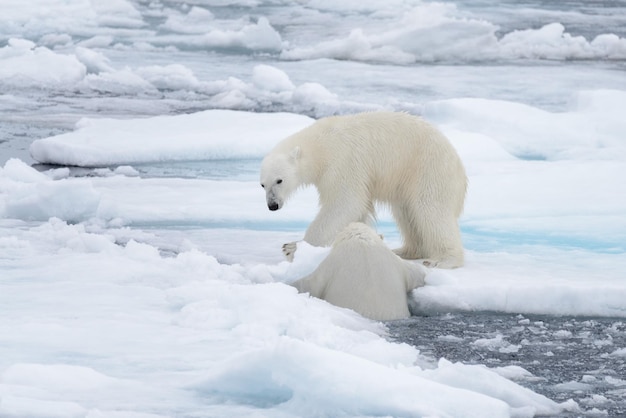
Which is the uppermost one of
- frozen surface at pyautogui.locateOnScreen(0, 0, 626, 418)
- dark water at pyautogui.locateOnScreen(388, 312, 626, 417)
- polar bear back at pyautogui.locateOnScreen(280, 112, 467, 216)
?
polar bear back at pyautogui.locateOnScreen(280, 112, 467, 216)

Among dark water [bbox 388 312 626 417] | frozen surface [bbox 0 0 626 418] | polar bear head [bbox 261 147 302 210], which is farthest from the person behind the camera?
polar bear head [bbox 261 147 302 210]

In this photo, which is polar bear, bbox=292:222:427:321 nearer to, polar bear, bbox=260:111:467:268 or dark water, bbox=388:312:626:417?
dark water, bbox=388:312:626:417

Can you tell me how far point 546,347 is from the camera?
13.1 ft

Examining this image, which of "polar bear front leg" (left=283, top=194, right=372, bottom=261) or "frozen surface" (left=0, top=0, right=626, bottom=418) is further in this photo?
"polar bear front leg" (left=283, top=194, right=372, bottom=261)

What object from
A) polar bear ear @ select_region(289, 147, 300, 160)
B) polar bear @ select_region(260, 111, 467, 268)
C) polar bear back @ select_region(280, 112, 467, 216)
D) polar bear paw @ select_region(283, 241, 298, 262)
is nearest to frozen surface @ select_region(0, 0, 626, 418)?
polar bear paw @ select_region(283, 241, 298, 262)

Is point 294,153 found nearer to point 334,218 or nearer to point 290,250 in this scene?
point 334,218

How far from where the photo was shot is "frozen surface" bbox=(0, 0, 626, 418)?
3.22 meters

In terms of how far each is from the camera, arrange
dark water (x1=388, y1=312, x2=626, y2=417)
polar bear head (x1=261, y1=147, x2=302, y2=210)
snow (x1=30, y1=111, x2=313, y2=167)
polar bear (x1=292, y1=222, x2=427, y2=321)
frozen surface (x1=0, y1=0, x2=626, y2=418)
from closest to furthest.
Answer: frozen surface (x1=0, y1=0, x2=626, y2=418) → dark water (x1=388, y1=312, x2=626, y2=417) → polar bear (x1=292, y1=222, x2=427, y2=321) → polar bear head (x1=261, y1=147, x2=302, y2=210) → snow (x1=30, y1=111, x2=313, y2=167)

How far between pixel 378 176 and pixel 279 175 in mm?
482

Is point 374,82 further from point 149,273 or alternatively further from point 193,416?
point 193,416

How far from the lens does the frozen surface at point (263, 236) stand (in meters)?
3.22

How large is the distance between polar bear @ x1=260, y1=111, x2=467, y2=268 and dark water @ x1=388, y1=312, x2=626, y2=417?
0.80 metres

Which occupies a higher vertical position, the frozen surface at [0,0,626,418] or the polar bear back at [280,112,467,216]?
the polar bear back at [280,112,467,216]

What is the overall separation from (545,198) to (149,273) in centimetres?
316
